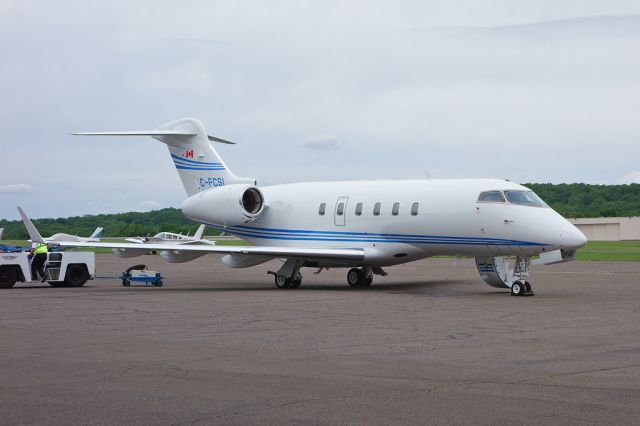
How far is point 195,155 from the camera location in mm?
31594

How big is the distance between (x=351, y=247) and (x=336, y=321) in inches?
429

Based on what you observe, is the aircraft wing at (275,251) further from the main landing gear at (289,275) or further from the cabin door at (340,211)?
the cabin door at (340,211)

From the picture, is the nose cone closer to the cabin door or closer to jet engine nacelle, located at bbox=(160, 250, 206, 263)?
the cabin door

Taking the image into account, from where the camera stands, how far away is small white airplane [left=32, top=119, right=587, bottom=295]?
23375mm

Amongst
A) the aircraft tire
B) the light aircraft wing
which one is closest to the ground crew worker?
the light aircraft wing

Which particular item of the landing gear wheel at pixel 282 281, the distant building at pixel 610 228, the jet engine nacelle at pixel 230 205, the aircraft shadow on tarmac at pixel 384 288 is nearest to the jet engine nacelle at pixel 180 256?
the aircraft shadow on tarmac at pixel 384 288

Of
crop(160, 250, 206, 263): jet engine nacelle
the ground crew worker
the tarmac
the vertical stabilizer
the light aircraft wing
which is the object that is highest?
the vertical stabilizer

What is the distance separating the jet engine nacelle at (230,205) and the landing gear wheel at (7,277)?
20.7 feet

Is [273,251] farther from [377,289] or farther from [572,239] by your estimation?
[572,239]

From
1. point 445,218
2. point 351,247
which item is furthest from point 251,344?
point 351,247

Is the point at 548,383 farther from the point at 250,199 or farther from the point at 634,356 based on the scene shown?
the point at 250,199

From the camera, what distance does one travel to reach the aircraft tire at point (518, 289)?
75.2ft

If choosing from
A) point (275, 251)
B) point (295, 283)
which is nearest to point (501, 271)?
point (275, 251)

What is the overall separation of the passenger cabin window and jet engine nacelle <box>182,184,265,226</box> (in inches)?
333
